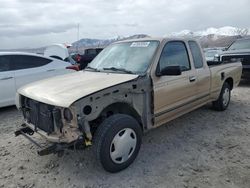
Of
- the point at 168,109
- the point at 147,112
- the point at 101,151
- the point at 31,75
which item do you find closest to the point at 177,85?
the point at 168,109

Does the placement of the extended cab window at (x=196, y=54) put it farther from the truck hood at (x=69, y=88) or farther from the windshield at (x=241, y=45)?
the windshield at (x=241, y=45)

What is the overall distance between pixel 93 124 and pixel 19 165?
1325mm

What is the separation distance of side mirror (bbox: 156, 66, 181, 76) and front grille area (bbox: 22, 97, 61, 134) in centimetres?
170

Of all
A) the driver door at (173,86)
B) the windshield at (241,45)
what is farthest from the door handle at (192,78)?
the windshield at (241,45)

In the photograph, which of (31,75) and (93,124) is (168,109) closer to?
(93,124)

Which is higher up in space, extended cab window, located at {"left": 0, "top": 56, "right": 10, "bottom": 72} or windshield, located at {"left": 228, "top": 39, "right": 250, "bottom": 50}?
windshield, located at {"left": 228, "top": 39, "right": 250, "bottom": 50}

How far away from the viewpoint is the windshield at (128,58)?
422 centimetres

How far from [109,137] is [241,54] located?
8.09 m

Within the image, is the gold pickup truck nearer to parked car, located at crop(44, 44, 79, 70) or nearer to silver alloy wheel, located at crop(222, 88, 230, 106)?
silver alloy wheel, located at crop(222, 88, 230, 106)

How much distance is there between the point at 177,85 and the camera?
4.52 meters

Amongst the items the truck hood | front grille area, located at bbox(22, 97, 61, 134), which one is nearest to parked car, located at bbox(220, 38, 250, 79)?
the truck hood

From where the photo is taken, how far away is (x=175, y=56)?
4.71m

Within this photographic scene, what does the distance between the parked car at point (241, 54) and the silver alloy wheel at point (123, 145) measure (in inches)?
293

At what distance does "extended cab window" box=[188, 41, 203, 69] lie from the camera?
5154 millimetres
